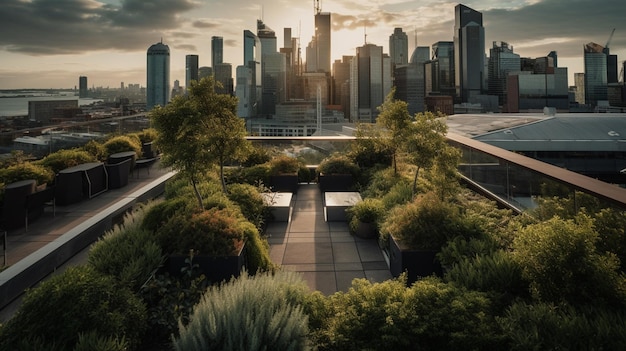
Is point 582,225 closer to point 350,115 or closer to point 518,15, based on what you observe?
point 518,15

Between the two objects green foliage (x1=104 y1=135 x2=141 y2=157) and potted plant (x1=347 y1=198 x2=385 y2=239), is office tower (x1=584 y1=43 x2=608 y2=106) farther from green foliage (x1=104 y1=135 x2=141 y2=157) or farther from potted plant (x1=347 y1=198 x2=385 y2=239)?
green foliage (x1=104 y1=135 x2=141 y2=157)

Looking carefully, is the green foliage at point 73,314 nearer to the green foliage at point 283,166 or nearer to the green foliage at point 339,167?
the green foliage at point 283,166

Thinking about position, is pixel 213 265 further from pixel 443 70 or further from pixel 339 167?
pixel 443 70

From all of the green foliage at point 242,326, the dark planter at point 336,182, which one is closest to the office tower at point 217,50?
the dark planter at point 336,182

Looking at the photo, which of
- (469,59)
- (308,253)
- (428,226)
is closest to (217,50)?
(469,59)

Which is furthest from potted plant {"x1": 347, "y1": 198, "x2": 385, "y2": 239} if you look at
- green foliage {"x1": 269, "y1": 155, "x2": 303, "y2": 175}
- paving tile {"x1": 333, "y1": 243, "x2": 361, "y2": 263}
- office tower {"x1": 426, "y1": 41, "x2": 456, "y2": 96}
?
office tower {"x1": 426, "y1": 41, "x2": 456, "y2": 96}

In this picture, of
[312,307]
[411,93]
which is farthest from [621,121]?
[411,93]

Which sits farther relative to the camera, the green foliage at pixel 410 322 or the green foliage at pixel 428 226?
the green foliage at pixel 428 226

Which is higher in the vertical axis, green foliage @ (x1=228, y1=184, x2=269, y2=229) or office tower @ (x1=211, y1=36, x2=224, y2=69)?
office tower @ (x1=211, y1=36, x2=224, y2=69)
